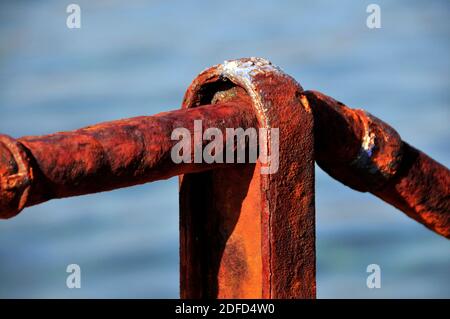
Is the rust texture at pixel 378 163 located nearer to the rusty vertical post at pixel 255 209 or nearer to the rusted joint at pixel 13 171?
the rusty vertical post at pixel 255 209

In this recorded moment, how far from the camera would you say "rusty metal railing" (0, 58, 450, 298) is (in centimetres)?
173

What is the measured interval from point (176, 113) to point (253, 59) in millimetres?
216

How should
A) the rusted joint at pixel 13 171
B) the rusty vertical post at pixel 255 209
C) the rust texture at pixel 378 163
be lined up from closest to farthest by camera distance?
the rusted joint at pixel 13 171
the rusty vertical post at pixel 255 209
the rust texture at pixel 378 163

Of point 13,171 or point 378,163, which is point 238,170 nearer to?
point 378,163

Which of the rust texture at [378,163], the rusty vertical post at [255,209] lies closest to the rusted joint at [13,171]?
the rusty vertical post at [255,209]

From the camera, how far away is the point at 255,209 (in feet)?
6.60

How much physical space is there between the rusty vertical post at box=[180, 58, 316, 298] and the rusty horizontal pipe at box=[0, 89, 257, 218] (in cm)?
7

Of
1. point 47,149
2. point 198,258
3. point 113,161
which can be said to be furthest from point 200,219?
point 47,149

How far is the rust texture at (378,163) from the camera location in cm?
217

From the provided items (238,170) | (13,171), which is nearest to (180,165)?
(238,170)

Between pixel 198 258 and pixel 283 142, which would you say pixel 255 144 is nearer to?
pixel 283 142

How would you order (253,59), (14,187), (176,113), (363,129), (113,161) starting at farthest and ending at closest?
(363,129) → (253,59) → (176,113) → (113,161) → (14,187)

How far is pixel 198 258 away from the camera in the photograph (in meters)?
2.14

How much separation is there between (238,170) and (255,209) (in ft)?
0.28
